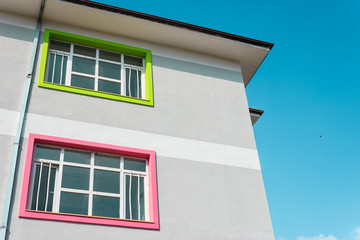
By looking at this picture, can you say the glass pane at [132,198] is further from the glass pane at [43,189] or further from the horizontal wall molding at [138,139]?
the glass pane at [43,189]

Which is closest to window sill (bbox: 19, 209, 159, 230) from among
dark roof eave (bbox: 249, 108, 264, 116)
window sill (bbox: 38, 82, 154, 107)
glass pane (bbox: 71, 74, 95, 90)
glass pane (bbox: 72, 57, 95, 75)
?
window sill (bbox: 38, 82, 154, 107)

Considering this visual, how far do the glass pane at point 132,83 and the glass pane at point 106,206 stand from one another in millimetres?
2949

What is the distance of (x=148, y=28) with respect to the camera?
1136cm

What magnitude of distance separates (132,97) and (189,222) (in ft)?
10.6

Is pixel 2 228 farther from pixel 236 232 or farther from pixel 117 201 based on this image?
pixel 236 232

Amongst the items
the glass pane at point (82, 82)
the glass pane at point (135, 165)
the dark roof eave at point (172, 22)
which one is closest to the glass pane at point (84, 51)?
the glass pane at point (82, 82)

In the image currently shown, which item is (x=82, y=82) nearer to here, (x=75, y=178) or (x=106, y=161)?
(x=106, y=161)

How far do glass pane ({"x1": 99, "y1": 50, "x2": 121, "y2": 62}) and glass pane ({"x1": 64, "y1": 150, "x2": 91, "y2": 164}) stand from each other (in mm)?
2976

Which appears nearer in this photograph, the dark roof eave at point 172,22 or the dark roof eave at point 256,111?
the dark roof eave at point 172,22

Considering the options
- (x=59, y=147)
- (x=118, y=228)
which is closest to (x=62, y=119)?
(x=59, y=147)

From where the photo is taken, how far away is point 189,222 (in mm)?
8734

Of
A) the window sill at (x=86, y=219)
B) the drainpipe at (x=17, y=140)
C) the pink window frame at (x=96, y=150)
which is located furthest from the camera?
the pink window frame at (x=96, y=150)

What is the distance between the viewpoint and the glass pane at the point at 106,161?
29.8 ft

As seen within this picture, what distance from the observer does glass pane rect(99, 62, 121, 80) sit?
10.8 m
